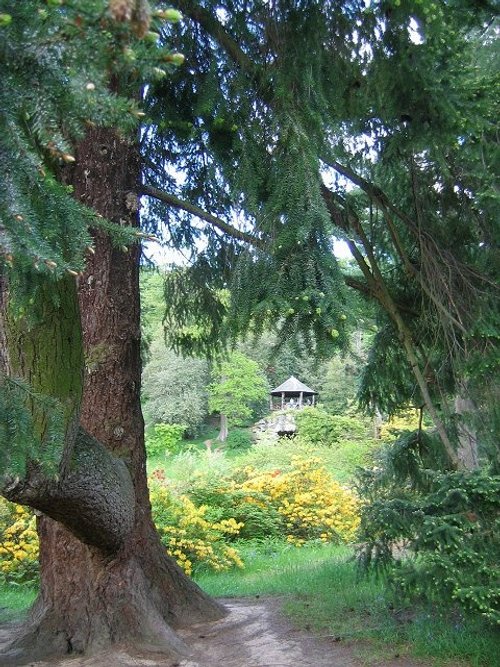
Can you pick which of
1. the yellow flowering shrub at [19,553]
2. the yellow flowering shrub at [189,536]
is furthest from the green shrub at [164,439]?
the yellow flowering shrub at [19,553]

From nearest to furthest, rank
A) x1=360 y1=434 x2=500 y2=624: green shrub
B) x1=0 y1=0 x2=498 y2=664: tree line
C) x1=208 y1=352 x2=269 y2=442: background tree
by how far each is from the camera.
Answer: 1. x1=0 y1=0 x2=498 y2=664: tree line
2. x1=360 y1=434 x2=500 y2=624: green shrub
3. x1=208 y1=352 x2=269 y2=442: background tree

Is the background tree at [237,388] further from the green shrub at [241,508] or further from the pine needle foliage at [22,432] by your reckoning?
the pine needle foliage at [22,432]

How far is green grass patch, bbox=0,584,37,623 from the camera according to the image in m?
6.07

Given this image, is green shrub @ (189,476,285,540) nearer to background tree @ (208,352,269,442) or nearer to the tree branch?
the tree branch

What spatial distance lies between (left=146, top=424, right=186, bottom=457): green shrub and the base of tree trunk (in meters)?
21.7

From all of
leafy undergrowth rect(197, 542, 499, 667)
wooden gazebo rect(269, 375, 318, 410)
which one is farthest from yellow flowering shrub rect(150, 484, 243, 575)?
wooden gazebo rect(269, 375, 318, 410)

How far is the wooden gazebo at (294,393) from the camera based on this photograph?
102ft

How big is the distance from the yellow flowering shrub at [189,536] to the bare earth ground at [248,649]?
255cm

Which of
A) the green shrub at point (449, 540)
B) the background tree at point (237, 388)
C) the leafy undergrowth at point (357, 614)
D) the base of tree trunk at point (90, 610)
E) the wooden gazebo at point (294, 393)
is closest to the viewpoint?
the green shrub at point (449, 540)

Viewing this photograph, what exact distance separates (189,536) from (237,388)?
18310 millimetres

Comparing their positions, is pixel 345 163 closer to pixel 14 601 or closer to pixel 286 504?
pixel 14 601

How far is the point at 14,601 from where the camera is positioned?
22.4 feet

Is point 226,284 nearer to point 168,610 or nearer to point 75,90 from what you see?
point 168,610

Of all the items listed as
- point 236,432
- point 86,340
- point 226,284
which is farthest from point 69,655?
point 236,432
